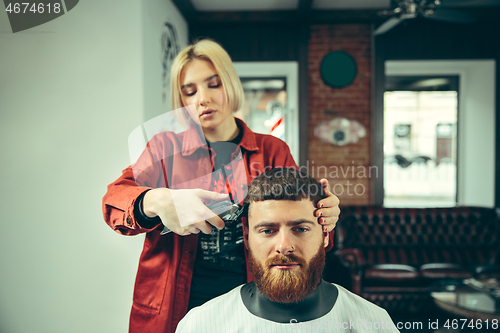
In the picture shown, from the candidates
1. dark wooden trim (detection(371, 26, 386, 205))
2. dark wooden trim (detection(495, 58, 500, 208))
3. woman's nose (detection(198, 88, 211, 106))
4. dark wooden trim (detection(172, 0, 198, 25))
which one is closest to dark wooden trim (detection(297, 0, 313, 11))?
dark wooden trim (detection(371, 26, 386, 205))

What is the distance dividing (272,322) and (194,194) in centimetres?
50

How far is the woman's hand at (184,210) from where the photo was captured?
0.75 metres

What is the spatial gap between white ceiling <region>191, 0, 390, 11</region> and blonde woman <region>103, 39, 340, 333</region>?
3.08 metres

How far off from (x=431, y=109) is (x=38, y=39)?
5086mm

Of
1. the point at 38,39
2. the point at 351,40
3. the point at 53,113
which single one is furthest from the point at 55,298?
the point at 351,40

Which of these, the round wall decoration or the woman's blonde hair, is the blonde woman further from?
the round wall decoration

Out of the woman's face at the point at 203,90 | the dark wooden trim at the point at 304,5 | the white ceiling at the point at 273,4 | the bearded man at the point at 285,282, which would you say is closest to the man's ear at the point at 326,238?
the bearded man at the point at 285,282

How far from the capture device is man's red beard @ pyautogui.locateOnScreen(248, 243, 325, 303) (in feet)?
2.84

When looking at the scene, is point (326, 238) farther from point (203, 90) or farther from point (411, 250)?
point (411, 250)

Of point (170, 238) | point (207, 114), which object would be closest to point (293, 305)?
point (170, 238)

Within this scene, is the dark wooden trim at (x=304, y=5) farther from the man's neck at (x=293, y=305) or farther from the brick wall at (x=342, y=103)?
the man's neck at (x=293, y=305)

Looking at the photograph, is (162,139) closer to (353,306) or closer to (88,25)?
(88,25)

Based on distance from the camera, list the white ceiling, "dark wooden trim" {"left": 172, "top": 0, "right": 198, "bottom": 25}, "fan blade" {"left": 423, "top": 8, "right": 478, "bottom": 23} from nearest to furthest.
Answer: "fan blade" {"left": 423, "top": 8, "right": 478, "bottom": 23}
"dark wooden trim" {"left": 172, "top": 0, "right": 198, "bottom": 25}
the white ceiling

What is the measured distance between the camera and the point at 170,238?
98 centimetres
